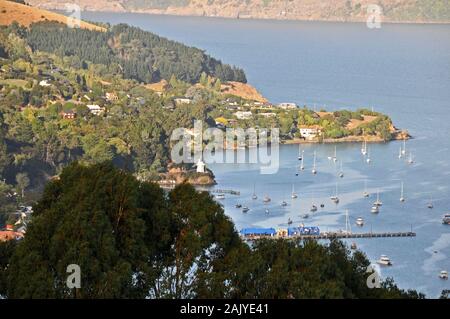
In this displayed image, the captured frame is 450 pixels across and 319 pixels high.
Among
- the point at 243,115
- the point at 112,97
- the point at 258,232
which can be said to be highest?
the point at 258,232

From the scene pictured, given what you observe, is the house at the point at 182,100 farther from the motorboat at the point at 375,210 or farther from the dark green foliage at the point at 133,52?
the motorboat at the point at 375,210

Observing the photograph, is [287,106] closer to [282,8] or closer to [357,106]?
[357,106]

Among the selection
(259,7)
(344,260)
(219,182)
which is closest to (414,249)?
(219,182)

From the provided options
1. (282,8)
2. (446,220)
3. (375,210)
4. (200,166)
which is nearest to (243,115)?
(200,166)

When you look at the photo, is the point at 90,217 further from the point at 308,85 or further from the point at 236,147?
the point at 308,85

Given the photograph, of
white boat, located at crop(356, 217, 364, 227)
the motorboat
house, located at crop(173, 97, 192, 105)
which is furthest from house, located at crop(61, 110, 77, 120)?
white boat, located at crop(356, 217, 364, 227)

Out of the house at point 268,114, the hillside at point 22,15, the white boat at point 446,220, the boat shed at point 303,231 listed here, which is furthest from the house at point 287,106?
the boat shed at point 303,231

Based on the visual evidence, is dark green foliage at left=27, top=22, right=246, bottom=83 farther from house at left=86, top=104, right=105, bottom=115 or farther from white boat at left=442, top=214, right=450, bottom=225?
white boat at left=442, top=214, right=450, bottom=225
